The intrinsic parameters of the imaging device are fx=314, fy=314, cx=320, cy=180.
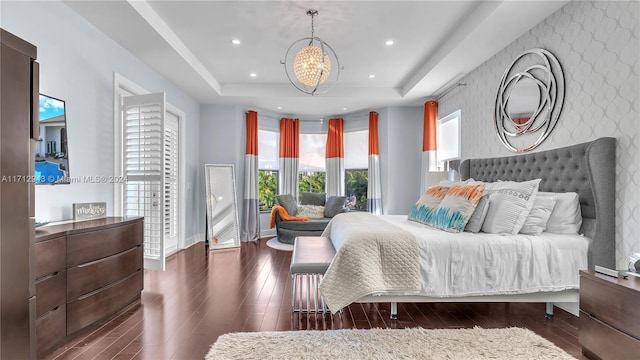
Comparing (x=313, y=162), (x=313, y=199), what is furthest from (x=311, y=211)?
(x=313, y=162)

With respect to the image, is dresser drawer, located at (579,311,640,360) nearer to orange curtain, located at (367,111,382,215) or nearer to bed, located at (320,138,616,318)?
bed, located at (320,138,616,318)

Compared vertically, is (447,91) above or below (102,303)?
above

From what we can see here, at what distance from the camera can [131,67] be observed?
3.64 meters

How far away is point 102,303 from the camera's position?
2.32 m

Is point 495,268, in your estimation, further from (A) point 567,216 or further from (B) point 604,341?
(A) point 567,216

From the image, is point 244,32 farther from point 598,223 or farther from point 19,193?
point 598,223

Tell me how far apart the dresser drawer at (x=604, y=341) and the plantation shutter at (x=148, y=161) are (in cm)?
350

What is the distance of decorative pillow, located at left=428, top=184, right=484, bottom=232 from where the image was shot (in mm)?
2592

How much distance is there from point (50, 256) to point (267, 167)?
15.8 ft

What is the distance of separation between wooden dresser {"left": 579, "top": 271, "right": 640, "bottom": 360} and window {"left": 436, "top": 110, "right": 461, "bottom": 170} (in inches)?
123

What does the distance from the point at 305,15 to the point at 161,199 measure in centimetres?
236

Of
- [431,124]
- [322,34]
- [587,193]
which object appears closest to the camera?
[587,193]

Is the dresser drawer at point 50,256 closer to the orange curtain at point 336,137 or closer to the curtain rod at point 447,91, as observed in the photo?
the curtain rod at point 447,91

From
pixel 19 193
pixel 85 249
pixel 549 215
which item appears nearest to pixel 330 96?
pixel 549 215
